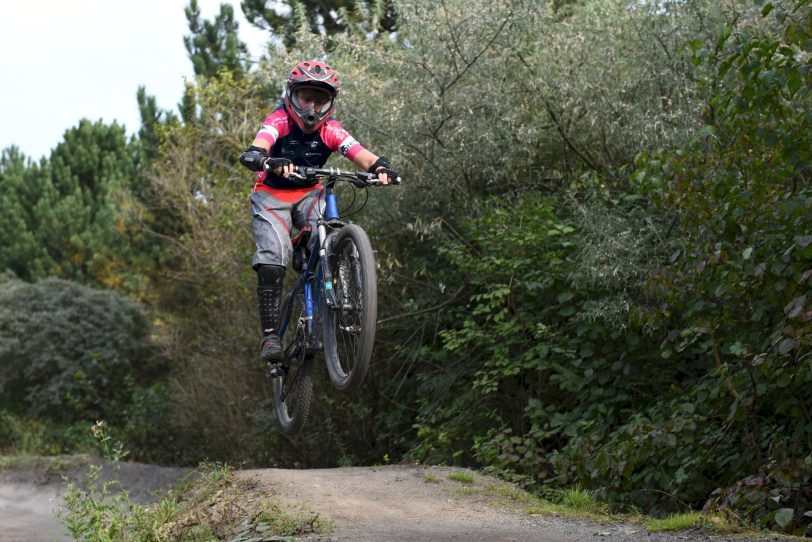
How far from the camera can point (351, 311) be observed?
685 cm

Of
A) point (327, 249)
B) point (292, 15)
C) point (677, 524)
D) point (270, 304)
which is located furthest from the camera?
point (292, 15)

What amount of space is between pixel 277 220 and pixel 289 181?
0.30 m

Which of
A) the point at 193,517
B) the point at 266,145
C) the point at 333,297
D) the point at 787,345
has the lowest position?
the point at 193,517

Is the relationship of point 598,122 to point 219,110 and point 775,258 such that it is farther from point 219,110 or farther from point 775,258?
point 219,110

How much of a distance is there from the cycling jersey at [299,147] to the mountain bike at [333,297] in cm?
21

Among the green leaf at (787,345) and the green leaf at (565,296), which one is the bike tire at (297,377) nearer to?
the green leaf at (787,345)

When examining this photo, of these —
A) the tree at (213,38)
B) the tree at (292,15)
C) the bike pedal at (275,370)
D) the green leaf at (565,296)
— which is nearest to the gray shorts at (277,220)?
the bike pedal at (275,370)

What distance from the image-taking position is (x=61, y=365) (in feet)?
72.6

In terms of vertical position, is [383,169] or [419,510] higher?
[383,169]

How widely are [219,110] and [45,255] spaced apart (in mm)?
9743

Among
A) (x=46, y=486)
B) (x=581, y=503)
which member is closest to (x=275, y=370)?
(x=581, y=503)

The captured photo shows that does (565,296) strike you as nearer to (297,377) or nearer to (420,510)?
(420,510)

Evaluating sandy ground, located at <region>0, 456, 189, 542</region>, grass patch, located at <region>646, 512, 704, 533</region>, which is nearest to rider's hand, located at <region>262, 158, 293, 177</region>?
grass patch, located at <region>646, 512, 704, 533</region>

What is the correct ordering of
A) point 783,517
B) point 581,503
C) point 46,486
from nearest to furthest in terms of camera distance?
point 783,517
point 581,503
point 46,486
